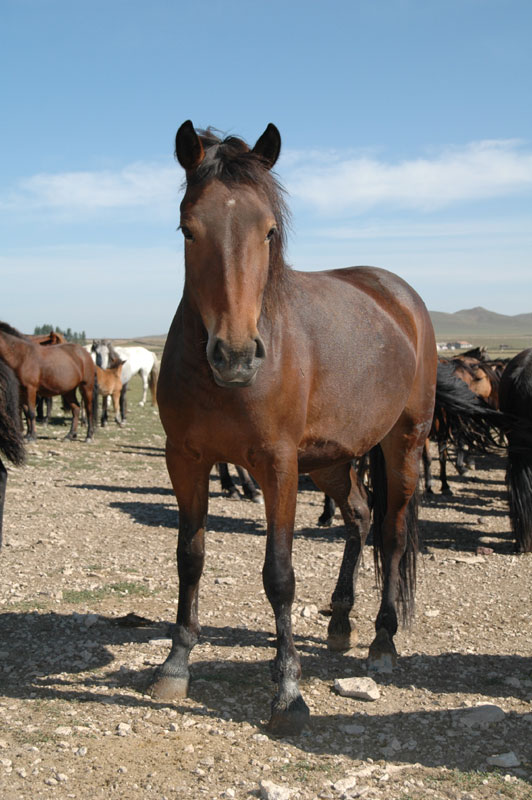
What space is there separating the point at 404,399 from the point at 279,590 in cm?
163

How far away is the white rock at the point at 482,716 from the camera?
10.7ft

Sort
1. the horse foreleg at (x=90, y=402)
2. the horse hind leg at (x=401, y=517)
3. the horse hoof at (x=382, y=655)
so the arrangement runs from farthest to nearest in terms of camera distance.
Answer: the horse foreleg at (x=90, y=402), the horse hind leg at (x=401, y=517), the horse hoof at (x=382, y=655)

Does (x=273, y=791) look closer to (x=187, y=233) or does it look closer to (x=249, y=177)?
(x=187, y=233)

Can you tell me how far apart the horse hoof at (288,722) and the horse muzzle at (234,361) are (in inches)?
61.9

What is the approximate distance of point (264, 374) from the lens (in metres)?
3.13

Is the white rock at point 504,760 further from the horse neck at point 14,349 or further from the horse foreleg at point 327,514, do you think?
the horse neck at point 14,349

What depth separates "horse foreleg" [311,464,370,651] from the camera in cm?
431

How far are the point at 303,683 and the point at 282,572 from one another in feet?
2.86

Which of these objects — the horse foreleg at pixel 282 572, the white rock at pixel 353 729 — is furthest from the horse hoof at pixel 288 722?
the white rock at pixel 353 729

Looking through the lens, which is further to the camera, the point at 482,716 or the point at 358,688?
the point at 358,688

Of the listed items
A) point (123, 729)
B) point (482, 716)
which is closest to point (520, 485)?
point (482, 716)

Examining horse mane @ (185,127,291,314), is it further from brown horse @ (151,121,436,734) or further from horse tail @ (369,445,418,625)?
horse tail @ (369,445,418,625)

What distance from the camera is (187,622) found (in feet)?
11.9

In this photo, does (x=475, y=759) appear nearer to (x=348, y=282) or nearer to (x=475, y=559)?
(x=348, y=282)
